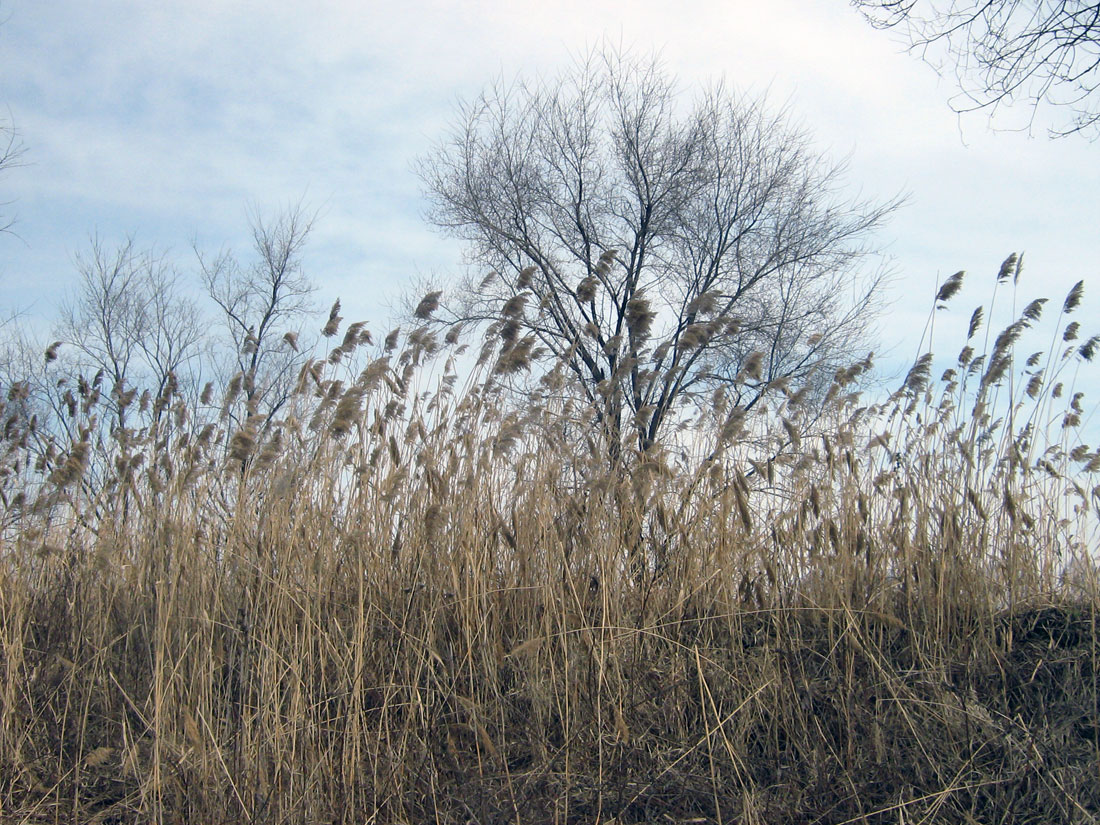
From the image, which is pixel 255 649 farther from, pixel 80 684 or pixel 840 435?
pixel 840 435

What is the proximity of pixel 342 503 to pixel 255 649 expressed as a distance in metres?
0.59

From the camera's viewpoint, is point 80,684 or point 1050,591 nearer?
point 80,684

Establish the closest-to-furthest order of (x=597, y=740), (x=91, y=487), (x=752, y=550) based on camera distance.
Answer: (x=597, y=740), (x=752, y=550), (x=91, y=487)

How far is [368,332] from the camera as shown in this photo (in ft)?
10.9

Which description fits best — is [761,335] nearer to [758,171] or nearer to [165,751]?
[758,171]

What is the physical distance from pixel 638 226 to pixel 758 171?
2.81 metres

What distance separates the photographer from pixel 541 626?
9.37 feet

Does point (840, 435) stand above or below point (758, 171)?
below

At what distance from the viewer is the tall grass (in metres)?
2.50

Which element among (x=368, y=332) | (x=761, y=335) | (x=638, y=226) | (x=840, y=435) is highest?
(x=638, y=226)

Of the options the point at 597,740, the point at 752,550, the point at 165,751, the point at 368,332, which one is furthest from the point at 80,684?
the point at 752,550

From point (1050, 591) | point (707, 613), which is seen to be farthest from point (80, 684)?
point (1050, 591)

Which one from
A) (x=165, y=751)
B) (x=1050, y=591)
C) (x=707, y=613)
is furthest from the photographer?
(x=1050, y=591)

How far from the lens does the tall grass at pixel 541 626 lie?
2.50 metres
